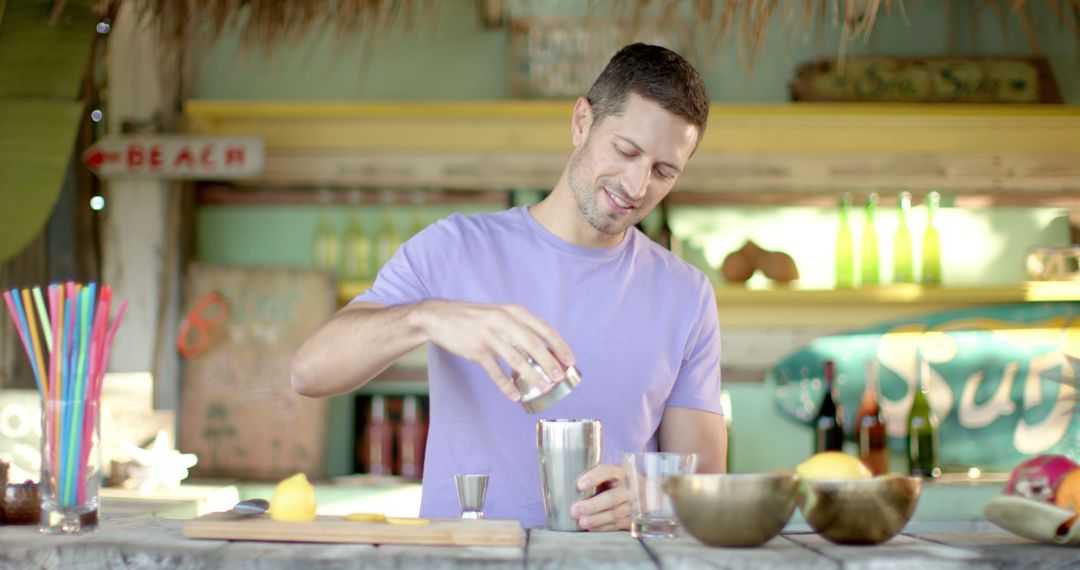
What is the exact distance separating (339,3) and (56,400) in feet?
6.44

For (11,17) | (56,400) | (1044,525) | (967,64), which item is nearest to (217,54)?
(11,17)

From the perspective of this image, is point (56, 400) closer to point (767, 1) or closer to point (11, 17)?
point (767, 1)

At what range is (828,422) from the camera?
388 cm

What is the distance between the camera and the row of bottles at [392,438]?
380 cm

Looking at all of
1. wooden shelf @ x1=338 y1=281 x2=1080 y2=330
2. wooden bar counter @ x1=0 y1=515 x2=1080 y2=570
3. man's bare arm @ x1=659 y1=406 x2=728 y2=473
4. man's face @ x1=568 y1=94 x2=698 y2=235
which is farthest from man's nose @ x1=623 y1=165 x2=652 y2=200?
wooden shelf @ x1=338 y1=281 x2=1080 y2=330

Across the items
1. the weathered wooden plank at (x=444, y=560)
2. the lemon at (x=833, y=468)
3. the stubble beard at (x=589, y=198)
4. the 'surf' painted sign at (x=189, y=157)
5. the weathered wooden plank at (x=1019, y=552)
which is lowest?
the weathered wooden plank at (x=1019, y=552)

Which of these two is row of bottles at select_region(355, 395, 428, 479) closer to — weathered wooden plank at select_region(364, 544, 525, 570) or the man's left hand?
the man's left hand

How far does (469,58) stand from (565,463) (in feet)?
8.98

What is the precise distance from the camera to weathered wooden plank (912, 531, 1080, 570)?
47.6 inches

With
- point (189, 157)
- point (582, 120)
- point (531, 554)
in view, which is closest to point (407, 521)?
point (531, 554)

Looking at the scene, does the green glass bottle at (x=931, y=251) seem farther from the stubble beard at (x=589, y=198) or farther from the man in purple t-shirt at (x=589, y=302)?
the stubble beard at (x=589, y=198)

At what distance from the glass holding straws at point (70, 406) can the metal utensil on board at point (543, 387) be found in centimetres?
45

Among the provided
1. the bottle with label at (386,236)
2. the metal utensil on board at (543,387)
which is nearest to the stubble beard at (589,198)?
the metal utensil on board at (543,387)

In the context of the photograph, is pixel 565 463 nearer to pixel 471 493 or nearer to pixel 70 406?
pixel 471 493
